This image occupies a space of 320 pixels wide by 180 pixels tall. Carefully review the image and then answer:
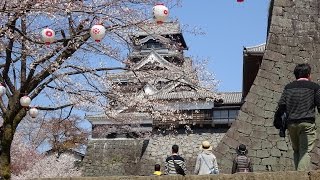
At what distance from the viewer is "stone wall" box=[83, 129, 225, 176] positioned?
23344mm

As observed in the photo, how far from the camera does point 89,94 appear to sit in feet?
39.2

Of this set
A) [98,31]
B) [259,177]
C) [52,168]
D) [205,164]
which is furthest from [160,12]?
[52,168]

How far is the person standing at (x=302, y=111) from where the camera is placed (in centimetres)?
591

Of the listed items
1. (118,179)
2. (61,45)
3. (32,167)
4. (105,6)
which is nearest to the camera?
(118,179)

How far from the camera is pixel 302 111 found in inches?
233

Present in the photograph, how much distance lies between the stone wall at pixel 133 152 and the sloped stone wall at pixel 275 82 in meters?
11.4

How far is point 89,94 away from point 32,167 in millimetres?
18921

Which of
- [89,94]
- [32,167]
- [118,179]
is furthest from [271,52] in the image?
[32,167]

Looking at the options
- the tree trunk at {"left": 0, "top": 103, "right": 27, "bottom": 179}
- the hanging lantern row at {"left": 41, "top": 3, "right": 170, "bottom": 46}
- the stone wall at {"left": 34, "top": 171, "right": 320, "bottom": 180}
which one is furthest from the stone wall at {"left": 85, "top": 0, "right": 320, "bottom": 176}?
the stone wall at {"left": 34, "top": 171, "right": 320, "bottom": 180}

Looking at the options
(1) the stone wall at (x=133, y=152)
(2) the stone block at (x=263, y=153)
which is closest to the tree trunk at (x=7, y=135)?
(2) the stone block at (x=263, y=153)

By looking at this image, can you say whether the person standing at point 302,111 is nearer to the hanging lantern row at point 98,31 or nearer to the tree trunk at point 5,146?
the hanging lantern row at point 98,31

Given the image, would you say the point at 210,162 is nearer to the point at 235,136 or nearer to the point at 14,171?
the point at 235,136

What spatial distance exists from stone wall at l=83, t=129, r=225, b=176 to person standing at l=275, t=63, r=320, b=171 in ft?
53.6

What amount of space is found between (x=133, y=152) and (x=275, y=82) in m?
14.5
